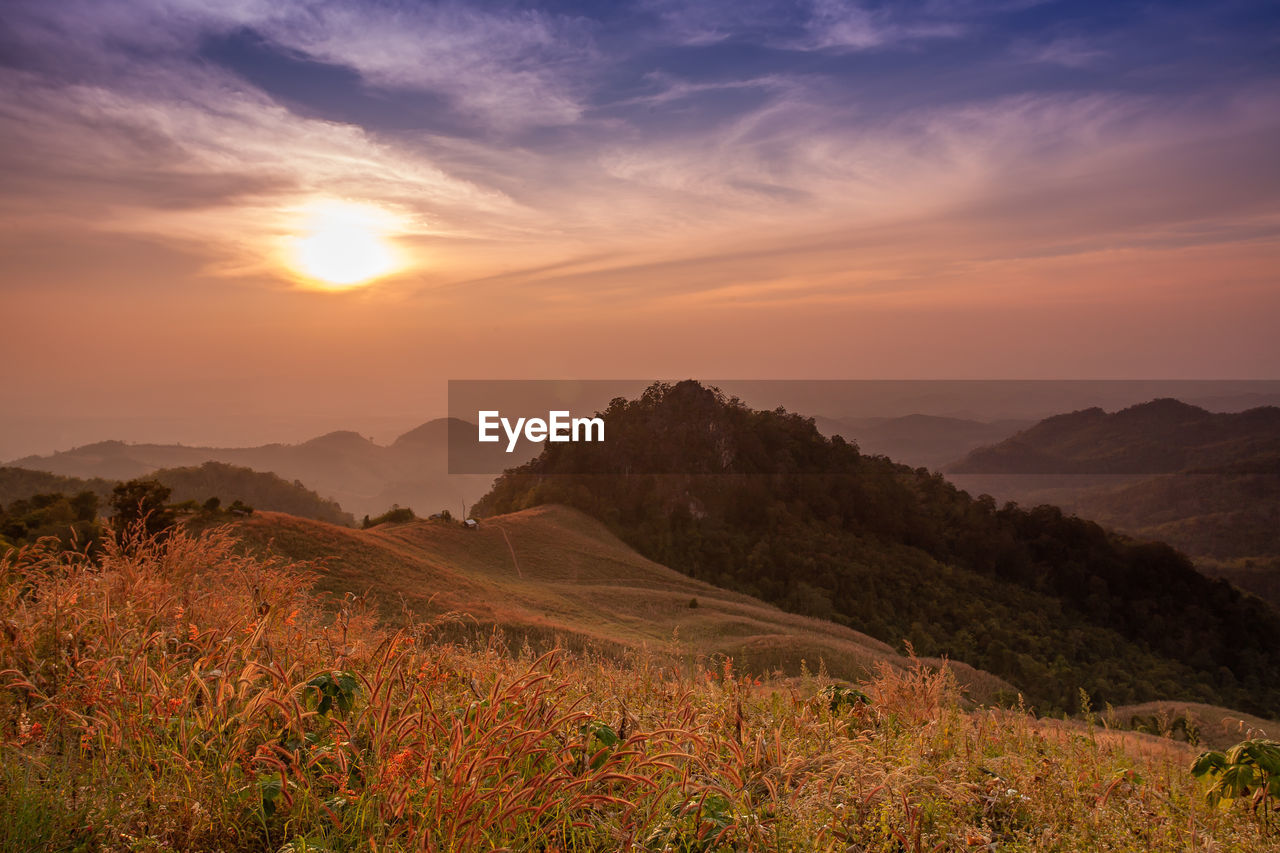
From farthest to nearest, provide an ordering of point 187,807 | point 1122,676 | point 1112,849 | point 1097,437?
point 1097,437, point 1122,676, point 1112,849, point 187,807

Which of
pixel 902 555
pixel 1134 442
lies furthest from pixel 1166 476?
pixel 902 555

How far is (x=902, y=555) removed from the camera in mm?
36031

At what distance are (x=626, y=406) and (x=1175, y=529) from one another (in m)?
55.9

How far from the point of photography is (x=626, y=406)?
43281 millimetres

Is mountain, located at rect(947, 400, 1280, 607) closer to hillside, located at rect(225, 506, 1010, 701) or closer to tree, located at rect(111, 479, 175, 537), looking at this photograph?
hillside, located at rect(225, 506, 1010, 701)

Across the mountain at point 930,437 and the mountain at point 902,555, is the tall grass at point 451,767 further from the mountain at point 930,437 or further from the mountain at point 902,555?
the mountain at point 930,437

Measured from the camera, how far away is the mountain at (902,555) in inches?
1108

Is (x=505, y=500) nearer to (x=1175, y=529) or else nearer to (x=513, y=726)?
(x=513, y=726)

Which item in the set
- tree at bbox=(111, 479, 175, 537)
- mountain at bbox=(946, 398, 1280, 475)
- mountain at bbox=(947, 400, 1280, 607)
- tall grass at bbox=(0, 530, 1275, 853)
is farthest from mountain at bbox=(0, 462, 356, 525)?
mountain at bbox=(946, 398, 1280, 475)

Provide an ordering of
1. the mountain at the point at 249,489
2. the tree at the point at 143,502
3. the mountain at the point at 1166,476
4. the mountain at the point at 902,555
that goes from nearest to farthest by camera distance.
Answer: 1. the tree at the point at 143,502
2. the mountain at the point at 902,555
3. the mountain at the point at 249,489
4. the mountain at the point at 1166,476

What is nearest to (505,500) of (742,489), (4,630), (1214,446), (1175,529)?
(742,489)

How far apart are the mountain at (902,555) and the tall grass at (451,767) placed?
856 inches

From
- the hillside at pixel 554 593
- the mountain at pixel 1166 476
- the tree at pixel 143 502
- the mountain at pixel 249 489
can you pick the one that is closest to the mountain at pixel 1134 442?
the mountain at pixel 1166 476

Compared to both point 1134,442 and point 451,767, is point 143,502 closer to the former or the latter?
point 451,767
